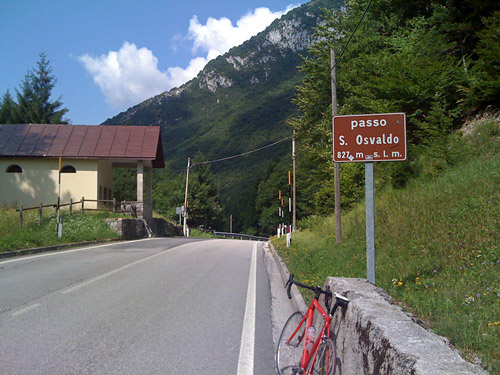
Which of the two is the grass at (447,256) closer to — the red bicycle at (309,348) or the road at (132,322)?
the red bicycle at (309,348)

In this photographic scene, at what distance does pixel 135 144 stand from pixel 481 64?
23787 mm

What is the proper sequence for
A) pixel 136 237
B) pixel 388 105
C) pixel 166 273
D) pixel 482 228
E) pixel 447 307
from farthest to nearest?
pixel 136 237
pixel 388 105
pixel 166 273
pixel 482 228
pixel 447 307

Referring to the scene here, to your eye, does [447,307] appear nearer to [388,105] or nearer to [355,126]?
[355,126]

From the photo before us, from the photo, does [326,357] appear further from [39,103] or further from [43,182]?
[39,103]

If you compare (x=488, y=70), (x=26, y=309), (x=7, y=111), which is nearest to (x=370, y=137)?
(x=26, y=309)

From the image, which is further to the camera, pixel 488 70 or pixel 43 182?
pixel 43 182

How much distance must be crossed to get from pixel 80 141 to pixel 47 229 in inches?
502

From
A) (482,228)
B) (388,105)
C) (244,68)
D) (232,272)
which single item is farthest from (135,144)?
(244,68)

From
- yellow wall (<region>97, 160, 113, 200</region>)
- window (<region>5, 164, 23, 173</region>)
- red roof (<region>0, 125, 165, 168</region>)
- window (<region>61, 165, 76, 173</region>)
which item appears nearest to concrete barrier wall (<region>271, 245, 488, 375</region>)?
red roof (<region>0, 125, 165, 168</region>)

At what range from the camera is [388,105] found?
1683cm

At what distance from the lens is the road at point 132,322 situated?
4.67m

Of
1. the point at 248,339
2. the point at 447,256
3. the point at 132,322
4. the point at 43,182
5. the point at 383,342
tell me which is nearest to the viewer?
the point at 383,342

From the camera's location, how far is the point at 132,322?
244 inches

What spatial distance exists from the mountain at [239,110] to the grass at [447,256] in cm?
5775
